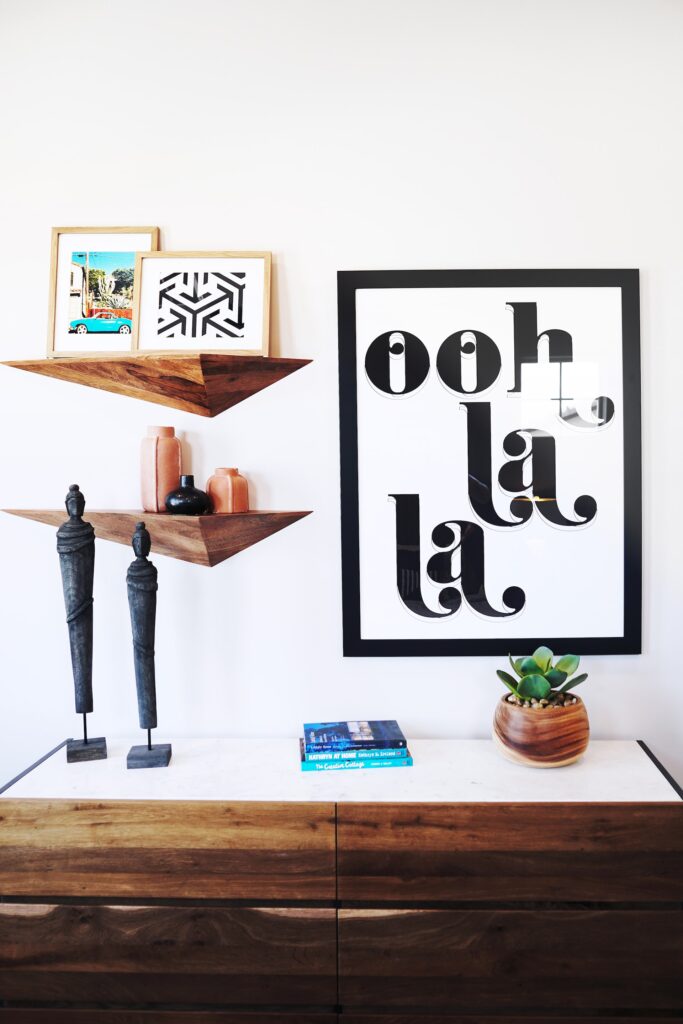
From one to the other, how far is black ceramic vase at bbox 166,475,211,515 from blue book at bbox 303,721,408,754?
56cm

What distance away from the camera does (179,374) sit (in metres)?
1.50

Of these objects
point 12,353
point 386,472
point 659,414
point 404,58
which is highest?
point 404,58

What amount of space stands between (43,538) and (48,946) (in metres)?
0.88

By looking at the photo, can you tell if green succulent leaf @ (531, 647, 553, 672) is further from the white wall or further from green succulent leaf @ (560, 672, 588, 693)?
the white wall

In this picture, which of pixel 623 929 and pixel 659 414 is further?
pixel 659 414

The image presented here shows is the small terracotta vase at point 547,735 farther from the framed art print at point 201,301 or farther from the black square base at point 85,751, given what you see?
the framed art print at point 201,301

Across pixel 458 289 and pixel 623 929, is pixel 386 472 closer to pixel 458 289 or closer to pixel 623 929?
pixel 458 289

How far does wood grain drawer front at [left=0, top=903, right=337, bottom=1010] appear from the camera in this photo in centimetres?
132

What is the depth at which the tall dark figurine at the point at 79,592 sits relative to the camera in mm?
1474

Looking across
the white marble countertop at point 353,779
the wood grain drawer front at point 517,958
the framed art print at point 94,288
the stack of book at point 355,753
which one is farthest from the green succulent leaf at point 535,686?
the framed art print at point 94,288

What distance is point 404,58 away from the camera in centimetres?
163

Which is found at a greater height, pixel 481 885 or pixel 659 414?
pixel 659 414

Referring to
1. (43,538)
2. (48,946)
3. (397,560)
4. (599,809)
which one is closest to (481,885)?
(599,809)

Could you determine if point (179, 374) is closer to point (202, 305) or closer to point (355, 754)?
point (202, 305)
